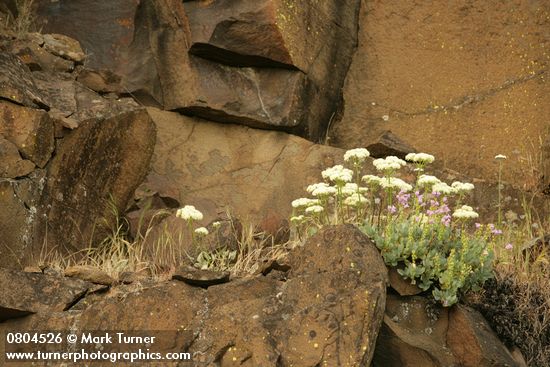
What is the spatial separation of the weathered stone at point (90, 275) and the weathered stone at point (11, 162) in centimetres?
99

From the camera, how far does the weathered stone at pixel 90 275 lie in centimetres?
619

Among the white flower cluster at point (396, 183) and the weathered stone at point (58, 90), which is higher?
the weathered stone at point (58, 90)

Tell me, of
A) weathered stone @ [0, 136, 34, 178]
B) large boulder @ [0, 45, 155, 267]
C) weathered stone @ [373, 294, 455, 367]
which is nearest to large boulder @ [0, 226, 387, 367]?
weathered stone @ [373, 294, 455, 367]

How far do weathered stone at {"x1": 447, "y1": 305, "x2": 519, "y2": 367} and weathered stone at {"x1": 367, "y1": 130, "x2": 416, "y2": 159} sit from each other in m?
2.79

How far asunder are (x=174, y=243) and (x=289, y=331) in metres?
2.09

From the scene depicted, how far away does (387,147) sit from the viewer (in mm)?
8594

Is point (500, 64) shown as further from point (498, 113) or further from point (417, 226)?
point (417, 226)

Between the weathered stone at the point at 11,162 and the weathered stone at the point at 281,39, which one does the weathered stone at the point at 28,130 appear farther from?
the weathered stone at the point at 281,39

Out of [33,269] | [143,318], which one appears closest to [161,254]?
[33,269]

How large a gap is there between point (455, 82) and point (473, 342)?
4044 mm

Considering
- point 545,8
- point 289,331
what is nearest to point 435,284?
point 289,331

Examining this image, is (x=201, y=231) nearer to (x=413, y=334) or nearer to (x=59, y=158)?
(x=59, y=158)

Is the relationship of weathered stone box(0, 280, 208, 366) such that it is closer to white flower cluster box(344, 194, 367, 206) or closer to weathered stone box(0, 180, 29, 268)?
weathered stone box(0, 180, 29, 268)

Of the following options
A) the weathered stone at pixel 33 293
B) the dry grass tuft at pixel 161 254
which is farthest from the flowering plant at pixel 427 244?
the weathered stone at pixel 33 293
